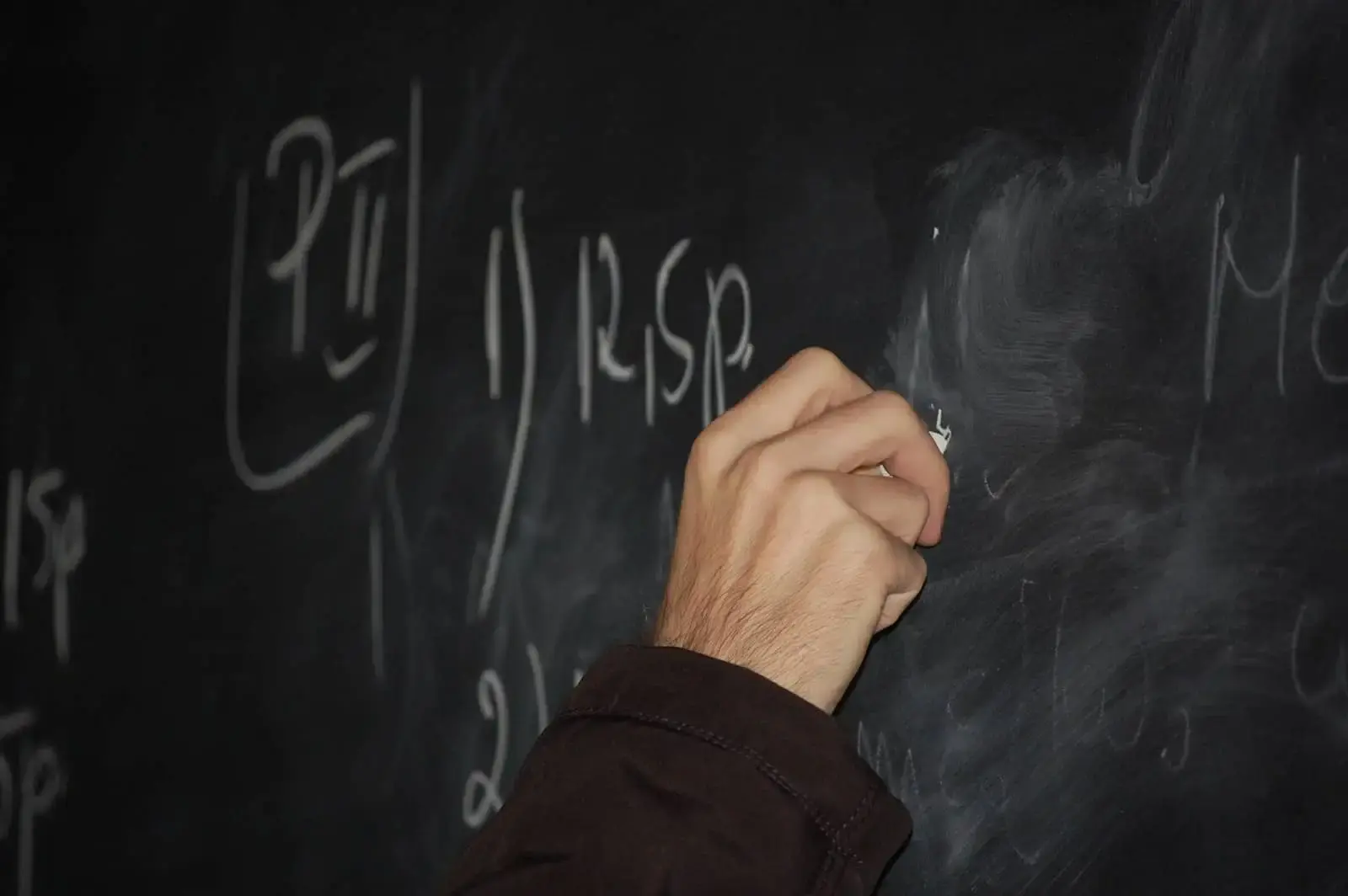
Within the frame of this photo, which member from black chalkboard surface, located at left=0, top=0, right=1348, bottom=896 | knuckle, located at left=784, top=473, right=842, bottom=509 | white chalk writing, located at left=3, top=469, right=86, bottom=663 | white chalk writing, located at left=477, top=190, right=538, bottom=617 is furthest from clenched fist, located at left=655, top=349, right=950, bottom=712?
white chalk writing, located at left=3, top=469, right=86, bottom=663

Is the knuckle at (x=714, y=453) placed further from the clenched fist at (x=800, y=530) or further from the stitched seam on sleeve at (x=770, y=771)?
the stitched seam on sleeve at (x=770, y=771)

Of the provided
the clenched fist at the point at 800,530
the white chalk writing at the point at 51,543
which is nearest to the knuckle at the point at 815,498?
the clenched fist at the point at 800,530

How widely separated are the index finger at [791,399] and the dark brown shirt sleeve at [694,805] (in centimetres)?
14

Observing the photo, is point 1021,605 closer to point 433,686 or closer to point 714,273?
point 714,273

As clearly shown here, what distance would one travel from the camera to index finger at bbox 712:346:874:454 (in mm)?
613

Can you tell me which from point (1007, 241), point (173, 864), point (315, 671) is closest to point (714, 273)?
point (1007, 241)

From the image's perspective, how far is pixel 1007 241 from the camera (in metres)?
0.73

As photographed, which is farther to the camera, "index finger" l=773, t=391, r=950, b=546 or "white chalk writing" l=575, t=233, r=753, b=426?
"white chalk writing" l=575, t=233, r=753, b=426

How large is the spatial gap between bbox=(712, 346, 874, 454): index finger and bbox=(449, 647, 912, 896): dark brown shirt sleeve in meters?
0.14

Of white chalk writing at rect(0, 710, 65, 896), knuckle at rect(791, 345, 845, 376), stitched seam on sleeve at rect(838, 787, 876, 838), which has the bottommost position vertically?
white chalk writing at rect(0, 710, 65, 896)

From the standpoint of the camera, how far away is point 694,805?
49cm

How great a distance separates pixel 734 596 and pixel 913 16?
0.42 meters

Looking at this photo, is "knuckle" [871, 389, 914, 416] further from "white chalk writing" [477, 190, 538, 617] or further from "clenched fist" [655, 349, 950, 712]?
"white chalk writing" [477, 190, 538, 617]

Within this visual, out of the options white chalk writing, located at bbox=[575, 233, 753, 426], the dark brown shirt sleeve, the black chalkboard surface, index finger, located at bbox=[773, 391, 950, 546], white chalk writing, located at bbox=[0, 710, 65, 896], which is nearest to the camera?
the dark brown shirt sleeve
